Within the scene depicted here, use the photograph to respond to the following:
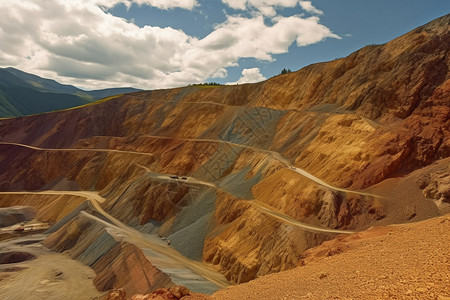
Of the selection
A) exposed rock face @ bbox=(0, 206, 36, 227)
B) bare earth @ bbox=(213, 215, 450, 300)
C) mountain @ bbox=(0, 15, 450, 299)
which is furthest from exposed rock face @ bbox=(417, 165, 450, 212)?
exposed rock face @ bbox=(0, 206, 36, 227)

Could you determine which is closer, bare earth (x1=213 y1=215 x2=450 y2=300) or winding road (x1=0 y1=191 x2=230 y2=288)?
bare earth (x1=213 y1=215 x2=450 y2=300)

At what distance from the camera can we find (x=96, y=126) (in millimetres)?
93875

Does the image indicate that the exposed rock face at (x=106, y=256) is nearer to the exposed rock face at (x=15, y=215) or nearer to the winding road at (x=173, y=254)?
the winding road at (x=173, y=254)

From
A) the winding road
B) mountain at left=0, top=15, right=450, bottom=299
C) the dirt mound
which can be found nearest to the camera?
mountain at left=0, top=15, right=450, bottom=299

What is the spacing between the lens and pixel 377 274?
39.8 feet

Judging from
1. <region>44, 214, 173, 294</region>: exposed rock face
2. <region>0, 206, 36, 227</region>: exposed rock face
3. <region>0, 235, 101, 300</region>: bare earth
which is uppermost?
<region>44, 214, 173, 294</region>: exposed rock face

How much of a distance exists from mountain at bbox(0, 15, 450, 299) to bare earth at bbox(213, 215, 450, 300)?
0.11 metres

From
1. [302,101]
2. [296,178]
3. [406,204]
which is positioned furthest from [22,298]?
[302,101]

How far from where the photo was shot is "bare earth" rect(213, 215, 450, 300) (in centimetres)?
997

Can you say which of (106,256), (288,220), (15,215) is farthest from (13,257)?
(288,220)

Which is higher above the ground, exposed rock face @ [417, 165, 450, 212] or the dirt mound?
exposed rock face @ [417, 165, 450, 212]

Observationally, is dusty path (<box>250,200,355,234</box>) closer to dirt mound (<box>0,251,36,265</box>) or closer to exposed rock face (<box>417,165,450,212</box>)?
exposed rock face (<box>417,165,450,212</box>)

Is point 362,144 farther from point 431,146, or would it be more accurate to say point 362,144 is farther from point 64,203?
point 64,203

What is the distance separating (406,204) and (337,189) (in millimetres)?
6494
